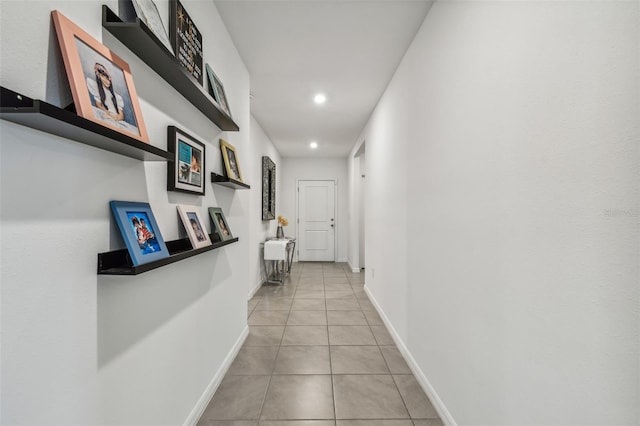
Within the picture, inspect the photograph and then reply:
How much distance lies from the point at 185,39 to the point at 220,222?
1078mm

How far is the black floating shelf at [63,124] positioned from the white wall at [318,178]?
5865mm

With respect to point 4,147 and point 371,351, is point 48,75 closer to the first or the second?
point 4,147

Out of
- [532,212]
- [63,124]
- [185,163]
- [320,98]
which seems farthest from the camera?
[320,98]

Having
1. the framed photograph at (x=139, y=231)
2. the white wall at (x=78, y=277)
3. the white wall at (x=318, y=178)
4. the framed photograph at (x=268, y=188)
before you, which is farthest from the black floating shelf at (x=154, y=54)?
the white wall at (x=318, y=178)

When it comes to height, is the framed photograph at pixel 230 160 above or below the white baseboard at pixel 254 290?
above

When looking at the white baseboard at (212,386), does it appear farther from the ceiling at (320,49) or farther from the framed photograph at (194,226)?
the ceiling at (320,49)

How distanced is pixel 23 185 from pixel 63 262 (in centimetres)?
23

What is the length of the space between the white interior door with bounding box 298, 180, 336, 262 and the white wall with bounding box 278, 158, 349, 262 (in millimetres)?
122

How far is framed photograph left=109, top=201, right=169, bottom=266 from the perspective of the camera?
97 centimetres

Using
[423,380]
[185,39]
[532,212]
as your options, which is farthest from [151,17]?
[423,380]

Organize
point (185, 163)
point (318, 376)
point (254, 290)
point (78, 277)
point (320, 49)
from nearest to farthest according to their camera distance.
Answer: point (78, 277)
point (185, 163)
point (318, 376)
point (320, 49)
point (254, 290)

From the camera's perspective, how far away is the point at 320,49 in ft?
7.84

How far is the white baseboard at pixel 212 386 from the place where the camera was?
5.21 ft

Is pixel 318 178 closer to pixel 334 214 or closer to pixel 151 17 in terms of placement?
pixel 334 214
